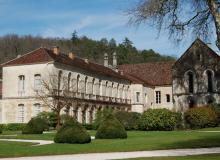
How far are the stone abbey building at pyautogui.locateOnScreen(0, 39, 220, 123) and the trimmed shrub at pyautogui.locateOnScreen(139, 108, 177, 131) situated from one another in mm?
10546

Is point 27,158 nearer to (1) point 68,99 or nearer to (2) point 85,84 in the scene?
(1) point 68,99

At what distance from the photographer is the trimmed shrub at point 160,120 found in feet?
→ 125

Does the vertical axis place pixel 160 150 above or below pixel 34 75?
below

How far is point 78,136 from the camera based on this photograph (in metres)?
22.2

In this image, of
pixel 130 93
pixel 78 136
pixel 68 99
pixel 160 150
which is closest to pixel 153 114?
pixel 68 99

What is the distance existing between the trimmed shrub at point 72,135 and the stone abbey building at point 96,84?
20166 millimetres

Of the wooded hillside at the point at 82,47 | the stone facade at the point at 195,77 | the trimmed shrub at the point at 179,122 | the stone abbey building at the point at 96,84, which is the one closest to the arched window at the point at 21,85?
the stone abbey building at the point at 96,84

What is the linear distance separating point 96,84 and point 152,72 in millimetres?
13439

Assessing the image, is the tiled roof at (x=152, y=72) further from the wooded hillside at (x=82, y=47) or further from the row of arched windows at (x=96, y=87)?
the wooded hillside at (x=82, y=47)

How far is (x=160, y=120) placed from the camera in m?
38.2

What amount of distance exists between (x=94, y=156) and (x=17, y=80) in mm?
36707

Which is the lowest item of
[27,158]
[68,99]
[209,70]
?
[27,158]

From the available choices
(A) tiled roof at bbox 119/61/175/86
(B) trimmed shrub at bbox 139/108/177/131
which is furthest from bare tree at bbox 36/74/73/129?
(A) tiled roof at bbox 119/61/175/86

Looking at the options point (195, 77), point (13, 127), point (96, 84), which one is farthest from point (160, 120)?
point (96, 84)
